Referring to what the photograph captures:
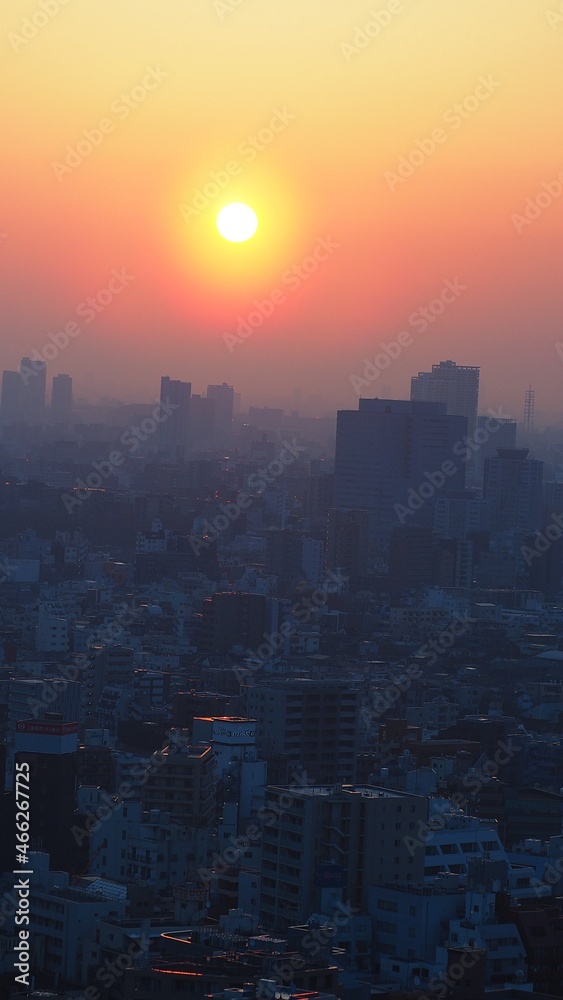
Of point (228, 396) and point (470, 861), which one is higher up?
point (228, 396)

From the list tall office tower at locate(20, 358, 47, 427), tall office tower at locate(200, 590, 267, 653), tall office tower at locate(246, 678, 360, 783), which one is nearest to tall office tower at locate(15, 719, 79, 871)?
tall office tower at locate(246, 678, 360, 783)

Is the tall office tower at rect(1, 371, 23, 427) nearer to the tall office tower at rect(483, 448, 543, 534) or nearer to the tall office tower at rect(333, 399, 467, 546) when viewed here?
the tall office tower at rect(333, 399, 467, 546)

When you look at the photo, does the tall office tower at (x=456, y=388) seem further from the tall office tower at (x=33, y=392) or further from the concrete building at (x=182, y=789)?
the concrete building at (x=182, y=789)


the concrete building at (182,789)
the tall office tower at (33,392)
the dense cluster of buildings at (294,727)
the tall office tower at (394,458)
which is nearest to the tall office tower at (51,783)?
the dense cluster of buildings at (294,727)

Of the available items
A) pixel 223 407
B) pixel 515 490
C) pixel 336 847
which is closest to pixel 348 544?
pixel 515 490

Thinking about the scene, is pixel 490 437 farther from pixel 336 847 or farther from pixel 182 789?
pixel 336 847

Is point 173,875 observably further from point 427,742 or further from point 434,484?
point 434,484

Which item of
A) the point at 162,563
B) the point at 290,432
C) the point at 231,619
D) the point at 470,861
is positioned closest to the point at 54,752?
the point at 470,861
